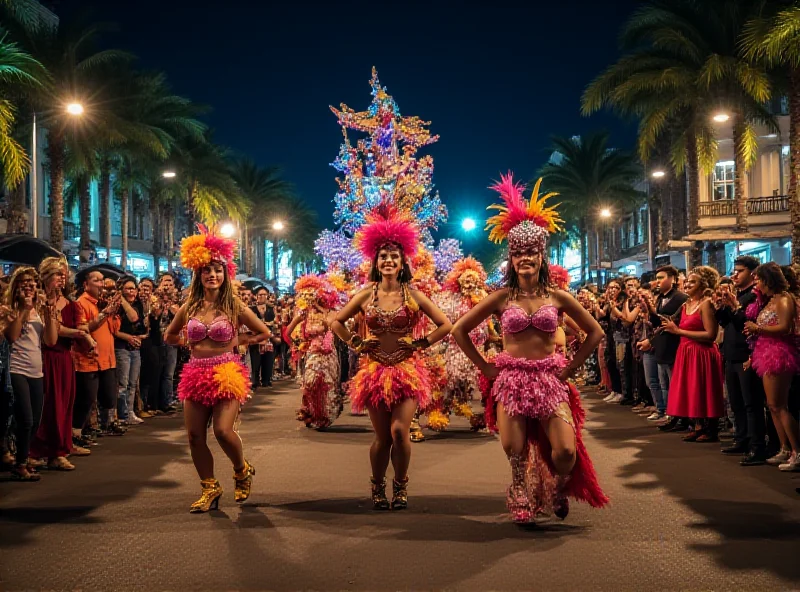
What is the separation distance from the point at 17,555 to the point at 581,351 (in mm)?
Result: 4225

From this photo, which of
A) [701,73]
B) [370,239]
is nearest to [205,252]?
[370,239]

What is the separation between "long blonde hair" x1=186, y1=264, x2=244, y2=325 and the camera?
7449 mm

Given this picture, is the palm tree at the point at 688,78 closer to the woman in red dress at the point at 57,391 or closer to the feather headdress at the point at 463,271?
the feather headdress at the point at 463,271

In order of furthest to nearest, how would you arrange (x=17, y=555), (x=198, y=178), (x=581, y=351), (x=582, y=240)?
1. (x=582, y=240)
2. (x=198, y=178)
3. (x=581, y=351)
4. (x=17, y=555)

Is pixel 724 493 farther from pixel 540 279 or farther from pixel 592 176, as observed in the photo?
pixel 592 176

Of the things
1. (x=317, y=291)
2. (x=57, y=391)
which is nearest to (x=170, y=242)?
(x=317, y=291)

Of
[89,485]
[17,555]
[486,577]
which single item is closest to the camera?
[486,577]

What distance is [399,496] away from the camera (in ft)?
23.4

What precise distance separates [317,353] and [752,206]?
2826 centimetres

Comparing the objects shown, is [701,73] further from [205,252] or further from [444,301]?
[205,252]

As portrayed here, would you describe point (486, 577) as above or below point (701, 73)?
below

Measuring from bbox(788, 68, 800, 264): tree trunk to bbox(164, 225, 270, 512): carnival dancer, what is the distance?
49.6ft

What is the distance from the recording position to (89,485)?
8305 mm

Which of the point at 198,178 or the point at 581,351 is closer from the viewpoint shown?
the point at 581,351
